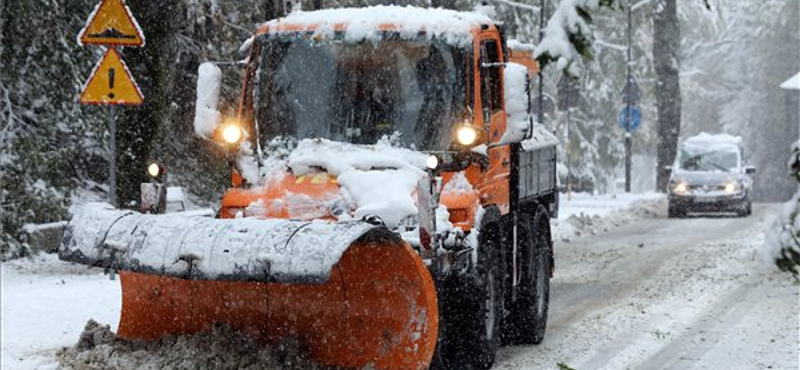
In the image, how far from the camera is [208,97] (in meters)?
9.10

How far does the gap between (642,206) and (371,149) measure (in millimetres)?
23571

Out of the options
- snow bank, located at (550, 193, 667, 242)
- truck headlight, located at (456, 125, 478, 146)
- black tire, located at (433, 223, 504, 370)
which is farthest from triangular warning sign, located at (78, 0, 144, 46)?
snow bank, located at (550, 193, 667, 242)

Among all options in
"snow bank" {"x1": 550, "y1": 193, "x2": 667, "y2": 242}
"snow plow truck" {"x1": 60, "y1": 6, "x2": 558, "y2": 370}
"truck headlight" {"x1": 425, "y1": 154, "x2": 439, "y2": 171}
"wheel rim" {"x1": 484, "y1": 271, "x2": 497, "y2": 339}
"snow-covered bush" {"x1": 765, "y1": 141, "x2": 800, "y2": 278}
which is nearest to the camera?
"snow-covered bush" {"x1": 765, "y1": 141, "x2": 800, "y2": 278}

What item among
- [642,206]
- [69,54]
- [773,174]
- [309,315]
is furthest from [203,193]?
[773,174]

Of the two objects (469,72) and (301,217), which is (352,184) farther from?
(469,72)

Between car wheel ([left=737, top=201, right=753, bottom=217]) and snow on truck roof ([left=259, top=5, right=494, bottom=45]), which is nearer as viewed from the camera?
snow on truck roof ([left=259, top=5, right=494, bottom=45])

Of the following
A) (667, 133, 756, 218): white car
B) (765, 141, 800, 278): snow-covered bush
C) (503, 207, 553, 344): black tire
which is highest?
(765, 141, 800, 278): snow-covered bush

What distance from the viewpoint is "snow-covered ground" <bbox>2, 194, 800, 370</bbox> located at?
9992 mm

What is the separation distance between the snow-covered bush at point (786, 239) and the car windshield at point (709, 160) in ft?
89.9

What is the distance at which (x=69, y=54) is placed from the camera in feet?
53.7

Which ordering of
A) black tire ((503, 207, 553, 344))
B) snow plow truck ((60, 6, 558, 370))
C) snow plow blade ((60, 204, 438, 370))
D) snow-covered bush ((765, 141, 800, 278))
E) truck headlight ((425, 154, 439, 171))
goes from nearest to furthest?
1. snow-covered bush ((765, 141, 800, 278))
2. snow plow blade ((60, 204, 438, 370))
3. snow plow truck ((60, 6, 558, 370))
4. truck headlight ((425, 154, 439, 171))
5. black tire ((503, 207, 553, 344))

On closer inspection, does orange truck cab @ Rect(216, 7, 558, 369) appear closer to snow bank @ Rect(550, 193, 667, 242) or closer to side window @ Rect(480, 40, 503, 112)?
side window @ Rect(480, 40, 503, 112)

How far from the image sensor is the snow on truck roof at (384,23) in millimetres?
9258

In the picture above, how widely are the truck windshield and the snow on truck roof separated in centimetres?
7
